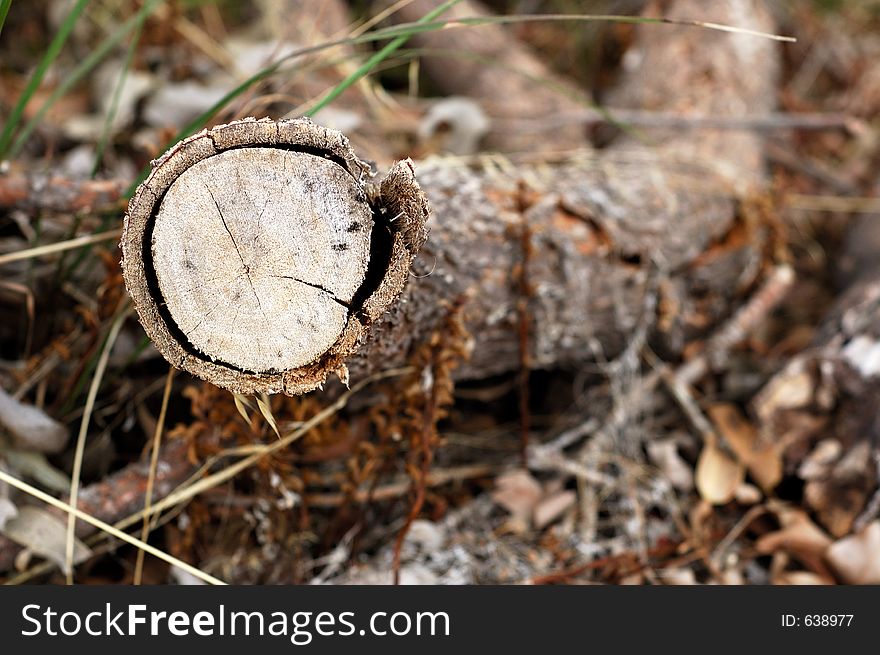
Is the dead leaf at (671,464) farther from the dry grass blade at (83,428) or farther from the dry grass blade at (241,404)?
the dry grass blade at (83,428)

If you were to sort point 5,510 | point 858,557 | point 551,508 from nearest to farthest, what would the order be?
1. point 5,510
2. point 858,557
3. point 551,508

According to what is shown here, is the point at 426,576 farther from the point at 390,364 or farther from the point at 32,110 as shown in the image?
the point at 32,110

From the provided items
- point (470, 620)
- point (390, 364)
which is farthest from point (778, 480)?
point (390, 364)

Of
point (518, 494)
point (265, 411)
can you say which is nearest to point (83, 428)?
point (265, 411)

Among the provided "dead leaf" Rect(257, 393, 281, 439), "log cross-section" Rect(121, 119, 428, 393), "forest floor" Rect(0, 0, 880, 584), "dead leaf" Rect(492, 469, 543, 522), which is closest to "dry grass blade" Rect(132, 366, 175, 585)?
"forest floor" Rect(0, 0, 880, 584)

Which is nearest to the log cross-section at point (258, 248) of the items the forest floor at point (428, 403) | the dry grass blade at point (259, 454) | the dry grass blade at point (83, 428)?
the forest floor at point (428, 403)

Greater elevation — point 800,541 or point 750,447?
point 750,447

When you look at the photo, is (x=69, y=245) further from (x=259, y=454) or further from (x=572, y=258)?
(x=572, y=258)

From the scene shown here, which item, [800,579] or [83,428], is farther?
[800,579]

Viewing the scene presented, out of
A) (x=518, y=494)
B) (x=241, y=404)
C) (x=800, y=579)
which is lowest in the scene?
(x=800, y=579)
